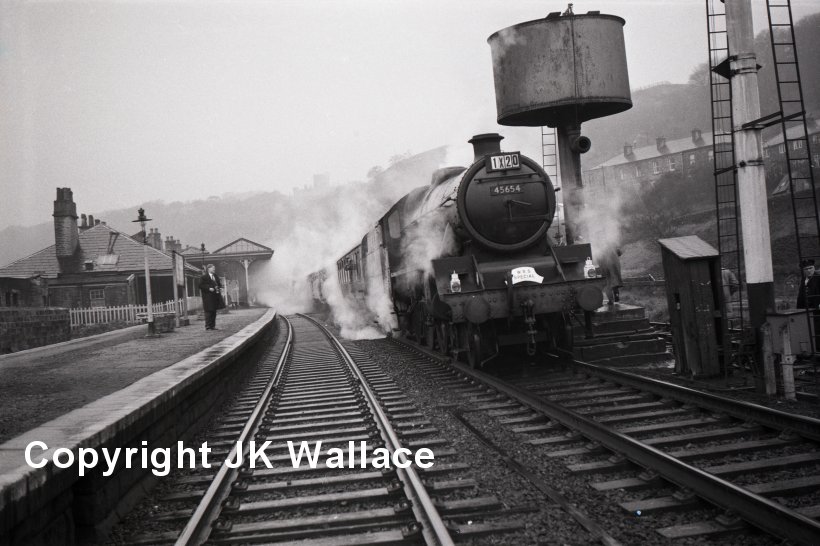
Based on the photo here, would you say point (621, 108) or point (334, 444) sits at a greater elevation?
point (621, 108)

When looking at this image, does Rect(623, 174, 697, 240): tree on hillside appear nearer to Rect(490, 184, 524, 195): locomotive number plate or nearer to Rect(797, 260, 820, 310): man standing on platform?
Rect(797, 260, 820, 310): man standing on platform

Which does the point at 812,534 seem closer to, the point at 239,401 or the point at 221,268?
the point at 239,401

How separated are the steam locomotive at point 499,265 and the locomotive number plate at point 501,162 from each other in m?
0.01

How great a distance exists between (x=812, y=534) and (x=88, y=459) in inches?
155

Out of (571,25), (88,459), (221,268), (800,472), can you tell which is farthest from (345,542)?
(221,268)

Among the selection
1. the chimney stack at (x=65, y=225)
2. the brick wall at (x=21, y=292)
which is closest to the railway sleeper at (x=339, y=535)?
the brick wall at (x=21, y=292)

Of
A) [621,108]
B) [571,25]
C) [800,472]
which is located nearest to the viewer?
[800,472]

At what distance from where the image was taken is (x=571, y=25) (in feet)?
38.0

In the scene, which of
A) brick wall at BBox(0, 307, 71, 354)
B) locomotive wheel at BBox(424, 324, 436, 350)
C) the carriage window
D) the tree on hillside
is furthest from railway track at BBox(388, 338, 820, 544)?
the tree on hillside

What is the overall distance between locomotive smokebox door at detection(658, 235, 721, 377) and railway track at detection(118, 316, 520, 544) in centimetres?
345

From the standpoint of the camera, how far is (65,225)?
109 ft

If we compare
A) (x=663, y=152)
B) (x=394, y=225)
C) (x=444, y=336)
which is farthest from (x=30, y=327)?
(x=663, y=152)

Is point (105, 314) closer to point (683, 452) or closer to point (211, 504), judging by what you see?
point (211, 504)

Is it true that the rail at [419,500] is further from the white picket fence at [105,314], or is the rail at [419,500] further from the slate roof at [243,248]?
the slate roof at [243,248]
